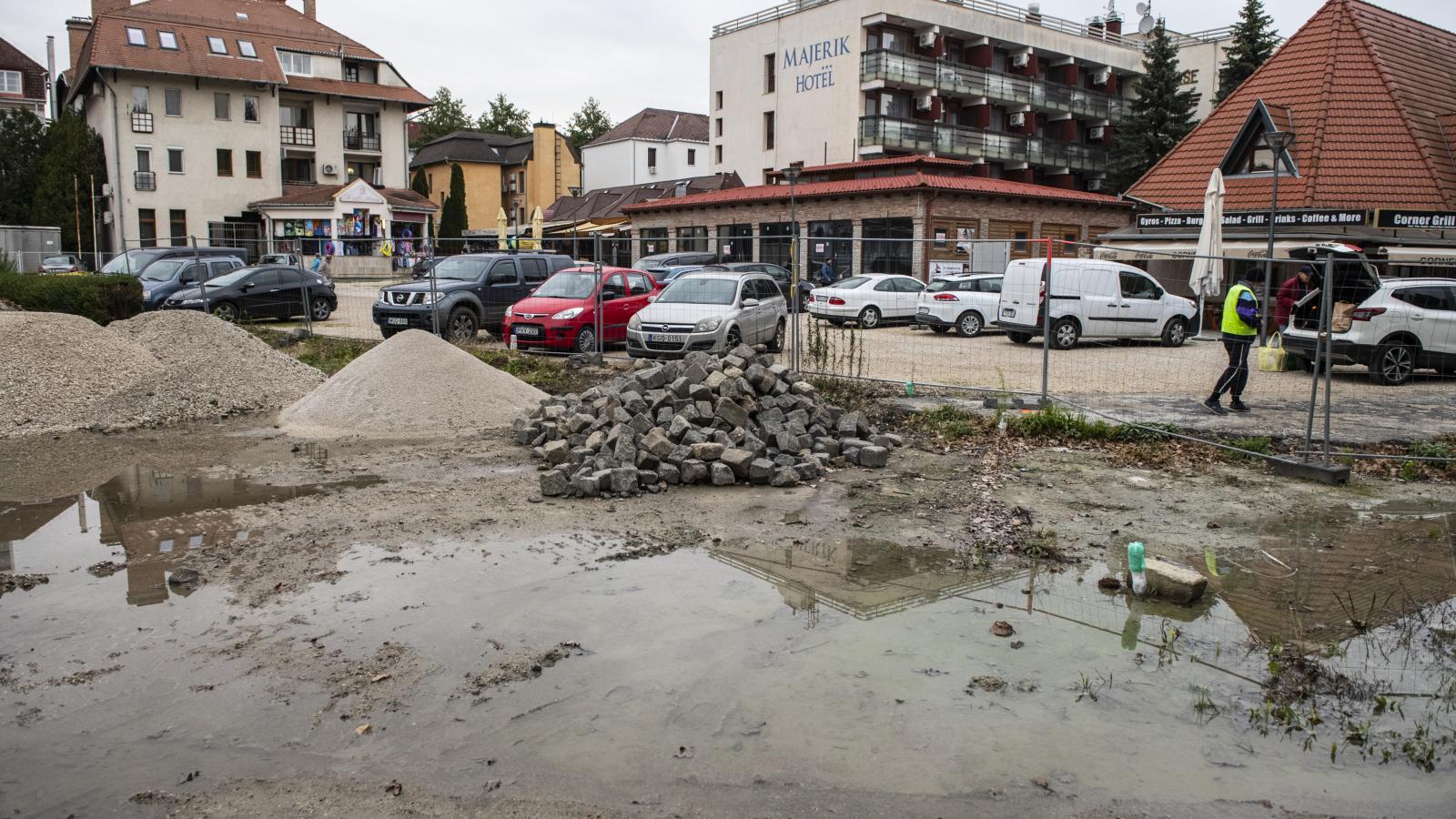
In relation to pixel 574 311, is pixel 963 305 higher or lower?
higher

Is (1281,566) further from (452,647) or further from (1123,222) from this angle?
(1123,222)

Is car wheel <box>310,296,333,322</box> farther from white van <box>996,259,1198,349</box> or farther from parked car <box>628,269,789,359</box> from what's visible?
white van <box>996,259,1198,349</box>

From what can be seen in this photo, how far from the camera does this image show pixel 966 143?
1906 inches

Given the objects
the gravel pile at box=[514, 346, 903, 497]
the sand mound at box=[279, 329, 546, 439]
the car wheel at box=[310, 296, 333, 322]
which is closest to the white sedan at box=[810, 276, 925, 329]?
the car wheel at box=[310, 296, 333, 322]

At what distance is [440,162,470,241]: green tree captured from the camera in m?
60.7

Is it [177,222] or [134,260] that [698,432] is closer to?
[134,260]

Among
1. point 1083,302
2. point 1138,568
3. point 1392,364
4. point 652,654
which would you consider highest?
point 1083,302

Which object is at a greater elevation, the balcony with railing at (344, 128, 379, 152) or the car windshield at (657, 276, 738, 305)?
the balcony with railing at (344, 128, 379, 152)

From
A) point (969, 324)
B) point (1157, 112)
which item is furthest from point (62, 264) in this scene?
point (1157, 112)

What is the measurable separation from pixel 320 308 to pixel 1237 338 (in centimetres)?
1990

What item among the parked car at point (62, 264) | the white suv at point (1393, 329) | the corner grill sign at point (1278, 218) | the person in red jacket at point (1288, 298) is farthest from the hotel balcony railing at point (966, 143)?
the white suv at point (1393, 329)

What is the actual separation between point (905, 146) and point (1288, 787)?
149ft

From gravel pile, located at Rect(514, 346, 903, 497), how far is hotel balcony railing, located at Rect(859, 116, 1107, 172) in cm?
3761

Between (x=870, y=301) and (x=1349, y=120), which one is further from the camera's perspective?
(x=1349, y=120)
